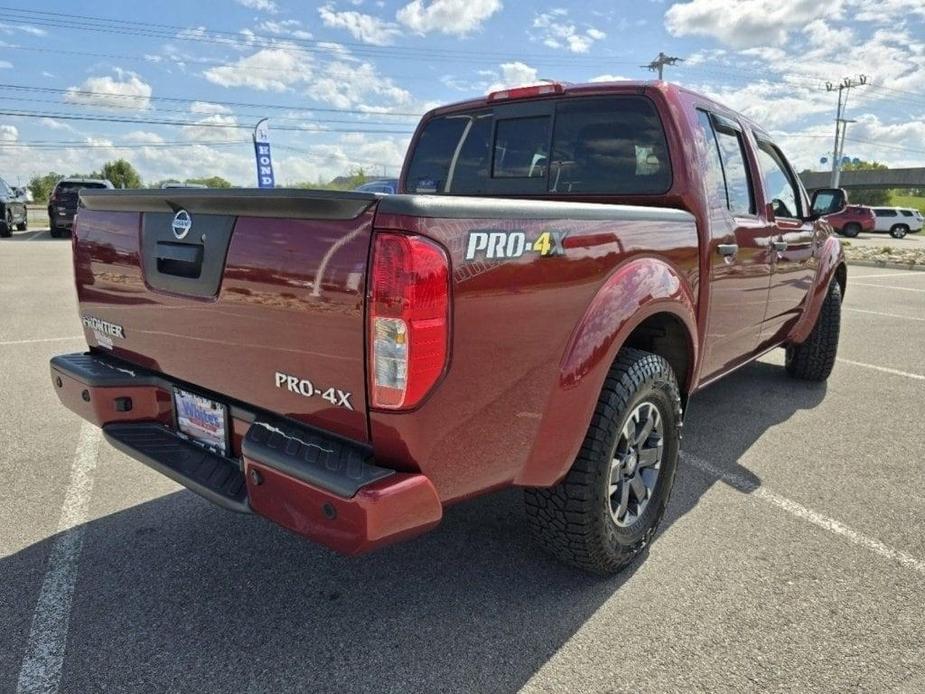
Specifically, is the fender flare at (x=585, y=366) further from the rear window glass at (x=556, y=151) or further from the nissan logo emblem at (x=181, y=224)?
the nissan logo emblem at (x=181, y=224)

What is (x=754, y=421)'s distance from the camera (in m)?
4.53

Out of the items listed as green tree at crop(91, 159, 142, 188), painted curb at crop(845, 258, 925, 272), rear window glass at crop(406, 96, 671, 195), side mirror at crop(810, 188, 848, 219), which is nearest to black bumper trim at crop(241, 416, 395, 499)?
rear window glass at crop(406, 96, 671, 195)

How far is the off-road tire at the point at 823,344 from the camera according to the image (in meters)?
5.29

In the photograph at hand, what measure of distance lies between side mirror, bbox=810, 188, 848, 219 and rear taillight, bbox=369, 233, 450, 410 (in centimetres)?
395

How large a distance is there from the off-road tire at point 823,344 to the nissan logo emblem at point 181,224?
4652 millimetres

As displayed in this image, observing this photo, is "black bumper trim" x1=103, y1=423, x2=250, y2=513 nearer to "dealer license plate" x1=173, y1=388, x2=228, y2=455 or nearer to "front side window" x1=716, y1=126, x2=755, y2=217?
"dealer license plate" x1=173, y1=388, x2=228, y2=455

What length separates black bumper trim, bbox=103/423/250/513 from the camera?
2104mm

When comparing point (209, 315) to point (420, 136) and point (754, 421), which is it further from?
point (754, 421)

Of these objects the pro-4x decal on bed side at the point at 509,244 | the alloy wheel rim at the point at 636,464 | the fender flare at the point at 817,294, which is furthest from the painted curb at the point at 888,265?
the pro-4x decal on bed side at the point at 509,244

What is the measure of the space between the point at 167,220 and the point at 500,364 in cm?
128

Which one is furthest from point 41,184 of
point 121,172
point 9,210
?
point 9,210

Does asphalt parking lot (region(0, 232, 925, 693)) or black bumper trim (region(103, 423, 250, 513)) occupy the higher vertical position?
black bumper trim (region(103, 423, 250, 513))

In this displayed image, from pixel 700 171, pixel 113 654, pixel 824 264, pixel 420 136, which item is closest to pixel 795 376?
→ pixel 824 264

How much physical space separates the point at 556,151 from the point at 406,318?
213cm
